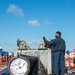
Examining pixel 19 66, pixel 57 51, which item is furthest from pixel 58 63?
pixel 19 66

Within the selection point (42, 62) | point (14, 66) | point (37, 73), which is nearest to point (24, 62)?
point (14, 66)

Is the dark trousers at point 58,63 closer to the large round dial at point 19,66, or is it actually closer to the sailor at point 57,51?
the sailor at point 57,51

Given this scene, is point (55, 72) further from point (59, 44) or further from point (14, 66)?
point (14, 66)

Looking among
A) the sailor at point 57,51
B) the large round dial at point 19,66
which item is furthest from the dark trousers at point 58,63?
the large round dial at point 19,66

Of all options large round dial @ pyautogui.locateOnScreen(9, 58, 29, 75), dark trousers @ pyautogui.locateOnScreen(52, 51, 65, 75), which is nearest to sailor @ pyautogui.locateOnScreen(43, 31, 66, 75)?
dark trousers @ pyautogui.locateOnScreen(52, 51, 65, 75)

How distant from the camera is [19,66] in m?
6.47

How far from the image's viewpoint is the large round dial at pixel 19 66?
633 centimetres

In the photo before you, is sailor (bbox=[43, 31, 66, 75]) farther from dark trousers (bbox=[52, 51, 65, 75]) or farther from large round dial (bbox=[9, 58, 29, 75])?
large round dial (bbox=[9, 58, 29, 75])

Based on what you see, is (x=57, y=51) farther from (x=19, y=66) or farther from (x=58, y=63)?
(x=19, y=66)

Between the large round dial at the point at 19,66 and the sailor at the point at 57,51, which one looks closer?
the large round dial at the point at 19,66

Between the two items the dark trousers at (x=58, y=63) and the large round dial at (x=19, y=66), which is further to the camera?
the dark trousers at (x=58, y=63)

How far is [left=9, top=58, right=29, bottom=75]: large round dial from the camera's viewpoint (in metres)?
6.33

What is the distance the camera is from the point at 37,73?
789cm

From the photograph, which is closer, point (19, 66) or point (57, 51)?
point (19, 66)
